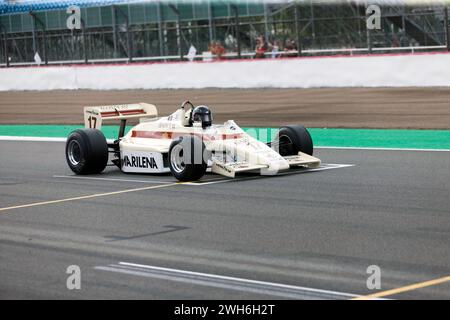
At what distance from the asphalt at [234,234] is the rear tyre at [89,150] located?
0.30m

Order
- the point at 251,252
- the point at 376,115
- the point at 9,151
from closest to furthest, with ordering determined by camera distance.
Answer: the point at 251,252 → the point at 9,151 → the point at 376,115

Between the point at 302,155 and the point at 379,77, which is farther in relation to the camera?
the point at 379,77

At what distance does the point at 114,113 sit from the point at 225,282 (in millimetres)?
7677

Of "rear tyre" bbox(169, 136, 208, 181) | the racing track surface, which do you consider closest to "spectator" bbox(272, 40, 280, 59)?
the racing track surface

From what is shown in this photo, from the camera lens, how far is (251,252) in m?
8.11

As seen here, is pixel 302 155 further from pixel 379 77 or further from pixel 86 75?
pixel 86 75

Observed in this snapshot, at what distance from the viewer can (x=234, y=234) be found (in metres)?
8.91

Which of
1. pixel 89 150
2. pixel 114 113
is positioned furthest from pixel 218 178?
pixel 114 113

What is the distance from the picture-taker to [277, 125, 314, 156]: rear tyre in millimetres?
13289

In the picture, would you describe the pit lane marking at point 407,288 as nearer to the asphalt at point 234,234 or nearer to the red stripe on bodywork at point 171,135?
the asphalt at point 234,234

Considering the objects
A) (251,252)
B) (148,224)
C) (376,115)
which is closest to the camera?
(251,252)

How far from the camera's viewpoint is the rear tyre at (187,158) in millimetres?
12055
